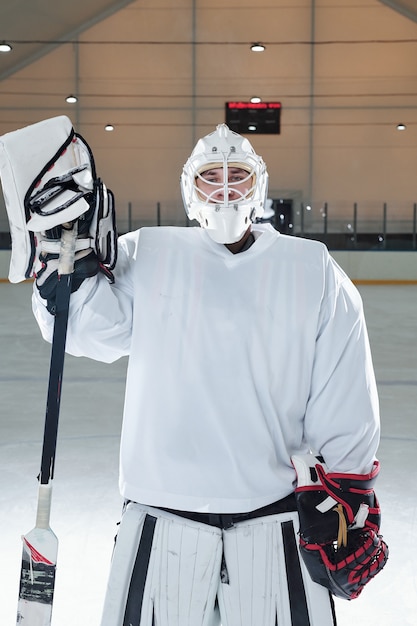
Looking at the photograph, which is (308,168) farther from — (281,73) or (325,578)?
(325,578)

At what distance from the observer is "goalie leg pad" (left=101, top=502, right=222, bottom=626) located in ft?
3.85

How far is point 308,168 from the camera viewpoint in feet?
43.8

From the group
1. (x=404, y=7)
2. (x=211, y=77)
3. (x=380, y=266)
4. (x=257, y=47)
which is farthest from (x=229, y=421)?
(x=404, y=7)

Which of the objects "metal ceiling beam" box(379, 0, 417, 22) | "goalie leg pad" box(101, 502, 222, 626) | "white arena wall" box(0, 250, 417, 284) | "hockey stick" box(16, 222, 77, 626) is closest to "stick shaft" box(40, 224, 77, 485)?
"hockey stick" box(16, 222, 77, 626)

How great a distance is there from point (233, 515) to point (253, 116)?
12262 millimetres

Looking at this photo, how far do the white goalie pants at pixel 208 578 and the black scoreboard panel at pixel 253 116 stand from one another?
12156mm

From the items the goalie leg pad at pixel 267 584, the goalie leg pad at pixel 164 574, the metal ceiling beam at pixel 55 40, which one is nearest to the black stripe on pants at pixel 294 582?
the goalie leg pad at pixel 267 584

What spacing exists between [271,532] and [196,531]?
110 mm

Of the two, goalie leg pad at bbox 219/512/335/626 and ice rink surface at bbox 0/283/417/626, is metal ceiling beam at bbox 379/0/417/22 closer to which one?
ice rink surface at bbox 0/283/417/626

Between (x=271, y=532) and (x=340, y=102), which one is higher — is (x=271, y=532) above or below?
below

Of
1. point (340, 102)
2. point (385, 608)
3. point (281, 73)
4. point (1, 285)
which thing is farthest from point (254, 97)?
point (385, 608)

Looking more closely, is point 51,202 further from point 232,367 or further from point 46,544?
point 46,544

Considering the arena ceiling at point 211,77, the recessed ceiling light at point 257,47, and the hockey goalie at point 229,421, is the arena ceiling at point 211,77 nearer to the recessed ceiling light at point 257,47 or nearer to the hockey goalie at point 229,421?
the recessed ceiling light at point 257,47

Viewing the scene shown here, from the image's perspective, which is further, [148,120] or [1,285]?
[148,120]
